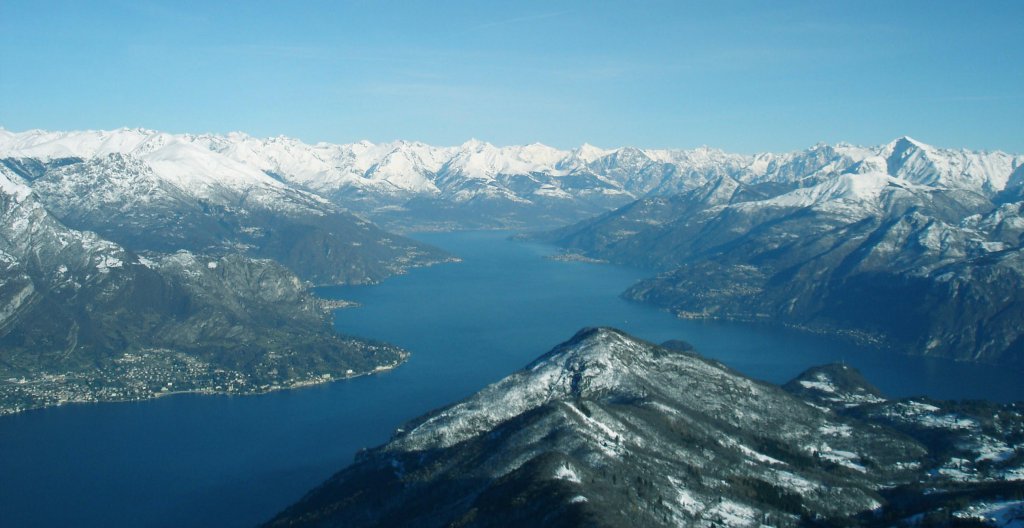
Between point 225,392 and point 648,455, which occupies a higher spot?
point 648,455

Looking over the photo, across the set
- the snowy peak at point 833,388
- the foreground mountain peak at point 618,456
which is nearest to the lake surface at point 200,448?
the foreground mountain peak at point 618,456

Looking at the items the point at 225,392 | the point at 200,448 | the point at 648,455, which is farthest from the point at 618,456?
the point at 225,392

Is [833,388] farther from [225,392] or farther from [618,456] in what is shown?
[225,392]

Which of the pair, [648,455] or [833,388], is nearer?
[648,455]

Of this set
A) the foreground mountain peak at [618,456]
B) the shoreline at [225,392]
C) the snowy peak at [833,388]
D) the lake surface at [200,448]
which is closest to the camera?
the foreground mountain peak at [618,456]

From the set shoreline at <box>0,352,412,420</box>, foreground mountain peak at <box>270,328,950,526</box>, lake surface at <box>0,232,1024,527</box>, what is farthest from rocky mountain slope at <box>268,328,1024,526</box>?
shoreline at <box>0,352,412,420</box>

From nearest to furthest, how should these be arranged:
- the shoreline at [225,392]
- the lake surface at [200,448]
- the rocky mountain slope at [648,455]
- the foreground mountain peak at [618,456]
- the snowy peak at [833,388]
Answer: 1. the foreground mountain peak at [618,456]
2. the rocky mountain slope at [648,455]
3. the lake surface at [200,448]
4. the snowy peak at [833,388]
5. the shoreline at [225,392]

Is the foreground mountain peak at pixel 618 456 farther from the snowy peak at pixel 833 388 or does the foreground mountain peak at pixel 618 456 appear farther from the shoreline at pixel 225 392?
the shoreline at pixel 225 392

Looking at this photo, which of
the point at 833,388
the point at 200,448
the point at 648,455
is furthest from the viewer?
the point at 833,388
